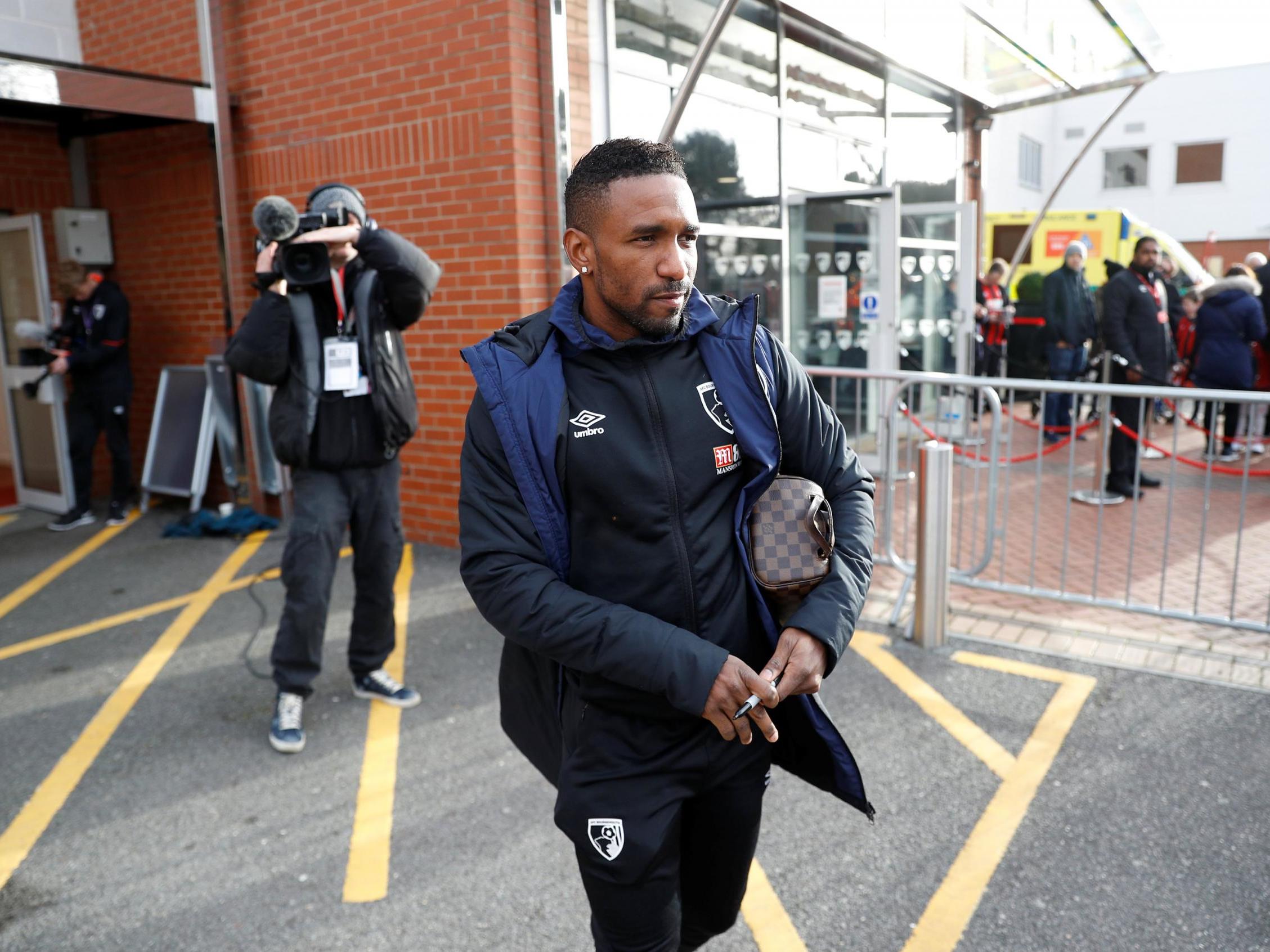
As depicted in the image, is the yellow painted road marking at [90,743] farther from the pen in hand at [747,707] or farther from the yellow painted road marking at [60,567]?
the pen in hand at [747,707]

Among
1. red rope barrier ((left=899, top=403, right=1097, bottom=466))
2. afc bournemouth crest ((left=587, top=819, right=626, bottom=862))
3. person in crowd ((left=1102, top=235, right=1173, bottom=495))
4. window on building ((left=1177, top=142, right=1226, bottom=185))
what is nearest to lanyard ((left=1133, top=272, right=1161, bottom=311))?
person in crowd ((left=1102, top=235, right=1173, bottom=495))

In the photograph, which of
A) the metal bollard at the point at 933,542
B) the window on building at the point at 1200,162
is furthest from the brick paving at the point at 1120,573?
the window on building at the point at 1200,162

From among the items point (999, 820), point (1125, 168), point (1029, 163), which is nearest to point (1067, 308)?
point (999, 820)

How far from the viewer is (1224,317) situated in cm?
885

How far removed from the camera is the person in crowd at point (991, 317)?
39.2ft

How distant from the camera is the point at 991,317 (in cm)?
1209

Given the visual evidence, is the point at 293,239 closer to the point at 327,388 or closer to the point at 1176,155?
the point at 327,388

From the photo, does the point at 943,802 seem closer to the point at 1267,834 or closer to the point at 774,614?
the point at 1267,834

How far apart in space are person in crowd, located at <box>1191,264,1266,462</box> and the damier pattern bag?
8351 millimetres

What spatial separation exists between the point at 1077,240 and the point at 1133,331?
869 cm

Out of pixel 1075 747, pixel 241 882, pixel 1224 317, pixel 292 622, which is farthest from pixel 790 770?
pixel 1224 317

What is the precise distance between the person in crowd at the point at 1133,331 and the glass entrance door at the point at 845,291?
1.71 meters

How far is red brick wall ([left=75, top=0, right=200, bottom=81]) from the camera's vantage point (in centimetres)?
721

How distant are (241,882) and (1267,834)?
3.21 metres
